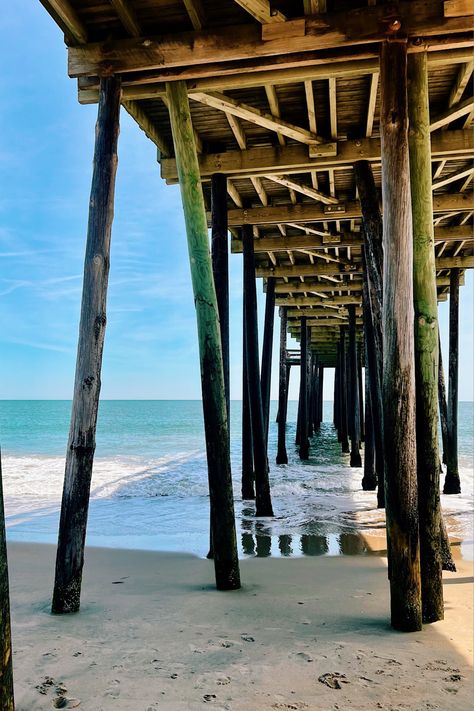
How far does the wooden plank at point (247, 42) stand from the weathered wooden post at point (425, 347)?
0.31 meters

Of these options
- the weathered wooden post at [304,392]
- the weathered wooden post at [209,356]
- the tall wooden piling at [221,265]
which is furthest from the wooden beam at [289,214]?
the weathered wooden post at [304,392]

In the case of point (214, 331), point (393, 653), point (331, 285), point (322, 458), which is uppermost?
point (331, 285)

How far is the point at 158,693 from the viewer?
2434mm

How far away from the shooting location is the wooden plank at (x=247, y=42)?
397 cm

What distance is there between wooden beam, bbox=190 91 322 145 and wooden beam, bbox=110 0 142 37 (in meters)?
0.70

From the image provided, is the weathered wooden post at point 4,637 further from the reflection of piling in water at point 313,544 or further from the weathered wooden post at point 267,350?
the weathered wooden post at point 267,350

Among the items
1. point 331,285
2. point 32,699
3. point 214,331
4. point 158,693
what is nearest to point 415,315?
point 214,331

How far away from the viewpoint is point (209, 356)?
4.30m

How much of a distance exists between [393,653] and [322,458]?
15.0 meters

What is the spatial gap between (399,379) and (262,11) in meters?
2.94

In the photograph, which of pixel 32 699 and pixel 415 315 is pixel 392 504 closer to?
pixel 415 315

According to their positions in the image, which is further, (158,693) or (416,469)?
(416,469)

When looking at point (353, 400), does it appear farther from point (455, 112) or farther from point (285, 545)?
point (455, 112)

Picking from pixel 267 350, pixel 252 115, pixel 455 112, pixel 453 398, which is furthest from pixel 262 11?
pixel 453 398
